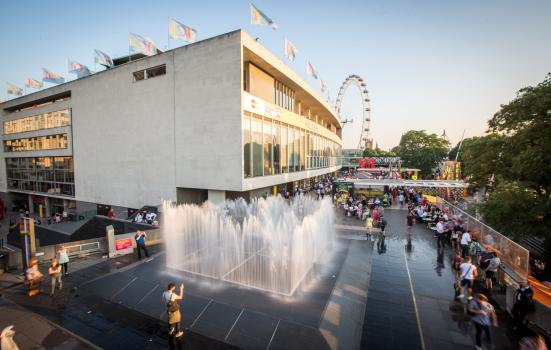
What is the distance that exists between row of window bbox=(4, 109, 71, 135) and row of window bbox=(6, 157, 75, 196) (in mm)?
4982

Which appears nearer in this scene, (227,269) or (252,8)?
(227,269)

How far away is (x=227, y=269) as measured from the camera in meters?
10.7

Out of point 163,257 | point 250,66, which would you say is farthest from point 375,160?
point 163,257

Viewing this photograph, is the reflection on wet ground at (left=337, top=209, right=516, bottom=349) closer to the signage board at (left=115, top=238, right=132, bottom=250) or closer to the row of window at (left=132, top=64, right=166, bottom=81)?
the signage board at (left=115, top=238, right=132, bottom=250)

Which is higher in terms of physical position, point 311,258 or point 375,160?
point 375,160

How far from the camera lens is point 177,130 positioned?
2364cm

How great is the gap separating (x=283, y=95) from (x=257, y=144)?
9.92m

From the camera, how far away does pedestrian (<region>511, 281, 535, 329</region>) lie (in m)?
6.90

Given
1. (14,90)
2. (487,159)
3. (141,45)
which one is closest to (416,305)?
(487,159)

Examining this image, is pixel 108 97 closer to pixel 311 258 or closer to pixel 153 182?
pixel 153 182

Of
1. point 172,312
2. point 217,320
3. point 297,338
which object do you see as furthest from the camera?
point 217,320

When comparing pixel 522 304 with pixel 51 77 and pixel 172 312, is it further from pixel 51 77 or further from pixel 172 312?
pixel 51 77

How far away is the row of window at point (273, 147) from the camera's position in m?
21.6

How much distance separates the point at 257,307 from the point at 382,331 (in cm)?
382
